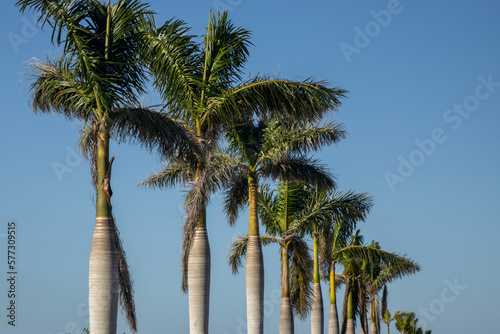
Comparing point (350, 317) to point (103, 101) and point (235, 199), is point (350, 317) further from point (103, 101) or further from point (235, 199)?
point (103, 101)

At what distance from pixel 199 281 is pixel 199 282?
2 cm

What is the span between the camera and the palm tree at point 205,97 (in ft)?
52.2

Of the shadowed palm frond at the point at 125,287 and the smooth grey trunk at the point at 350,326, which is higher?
the smooth grey trunk at the point at 350,326

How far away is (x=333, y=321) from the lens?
117 ft

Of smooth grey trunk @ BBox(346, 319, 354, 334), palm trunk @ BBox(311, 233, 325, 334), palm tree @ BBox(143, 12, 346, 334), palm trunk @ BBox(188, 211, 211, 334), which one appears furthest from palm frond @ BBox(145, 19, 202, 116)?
smooth grey trunk @ BBox(346, 319, 354, 334)

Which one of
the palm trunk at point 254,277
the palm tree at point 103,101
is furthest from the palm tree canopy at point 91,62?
the palm trunk at point 254,277

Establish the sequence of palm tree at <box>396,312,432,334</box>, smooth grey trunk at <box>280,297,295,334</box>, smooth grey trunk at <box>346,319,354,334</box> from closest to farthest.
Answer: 1. smooth grey trunk at <box>280,297,295,334</box>
2. smooth grey trunk at <box>346,319,354,334</box>
3. palm tree at <box>396,312,432,334</box>

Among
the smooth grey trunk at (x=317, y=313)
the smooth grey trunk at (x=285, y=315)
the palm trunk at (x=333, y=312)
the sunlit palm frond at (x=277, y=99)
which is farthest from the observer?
the palm trunk at (x=333, y=312)

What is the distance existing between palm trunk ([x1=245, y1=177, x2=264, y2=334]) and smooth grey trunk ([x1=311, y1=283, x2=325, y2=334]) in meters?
9.99

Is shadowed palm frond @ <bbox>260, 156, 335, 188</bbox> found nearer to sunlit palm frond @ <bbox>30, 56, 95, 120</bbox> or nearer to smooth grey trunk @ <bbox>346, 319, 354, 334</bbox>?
sunlit palm frond @ <bbox>30, 56, 95, 120</bbox>

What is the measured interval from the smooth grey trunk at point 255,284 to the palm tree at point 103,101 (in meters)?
6.31

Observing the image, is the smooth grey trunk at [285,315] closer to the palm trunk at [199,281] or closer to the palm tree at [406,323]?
the palm trunk at [199,281]

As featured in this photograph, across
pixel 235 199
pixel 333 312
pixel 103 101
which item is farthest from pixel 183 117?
pixel 333 312

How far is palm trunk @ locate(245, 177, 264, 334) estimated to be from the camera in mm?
20812
